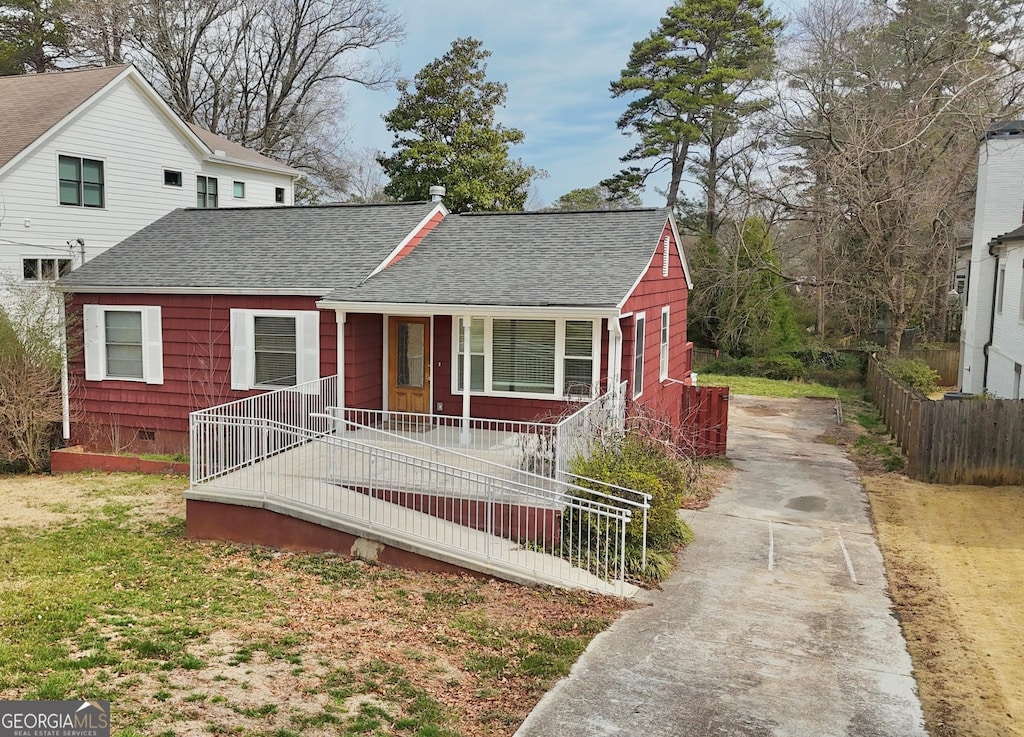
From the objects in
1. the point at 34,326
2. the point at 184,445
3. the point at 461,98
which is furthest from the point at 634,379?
the point at 461,98

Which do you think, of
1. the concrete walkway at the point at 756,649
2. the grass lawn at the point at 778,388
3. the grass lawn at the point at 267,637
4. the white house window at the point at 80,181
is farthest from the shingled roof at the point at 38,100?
the grass lawn at the point at 778,388

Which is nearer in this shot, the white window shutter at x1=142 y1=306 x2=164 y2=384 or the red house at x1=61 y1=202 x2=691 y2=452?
the red house at x1=61 y1=202 x2=691 y2=452

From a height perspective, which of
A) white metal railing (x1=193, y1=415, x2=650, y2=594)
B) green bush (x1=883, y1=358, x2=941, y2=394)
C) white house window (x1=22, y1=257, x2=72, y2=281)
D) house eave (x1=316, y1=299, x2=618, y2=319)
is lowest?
white metal railing (x1=193, y1=415, x2=650, y2=594)

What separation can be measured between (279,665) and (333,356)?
8315 mm

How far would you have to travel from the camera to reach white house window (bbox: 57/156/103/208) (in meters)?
20.6

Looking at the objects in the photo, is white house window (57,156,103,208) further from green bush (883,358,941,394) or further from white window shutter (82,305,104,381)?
green bush (883,358,941,394)

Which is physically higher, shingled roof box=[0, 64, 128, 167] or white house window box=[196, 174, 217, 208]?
shingled roof box=[0, 64, 128, 167]

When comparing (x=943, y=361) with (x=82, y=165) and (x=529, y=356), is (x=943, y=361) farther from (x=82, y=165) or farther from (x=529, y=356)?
(x=82, y=165)

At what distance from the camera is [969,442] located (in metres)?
15.2

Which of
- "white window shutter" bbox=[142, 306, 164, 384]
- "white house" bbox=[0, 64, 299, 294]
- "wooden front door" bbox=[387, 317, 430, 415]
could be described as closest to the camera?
"wooden front door" bbox=[387, 317, 430, 415]

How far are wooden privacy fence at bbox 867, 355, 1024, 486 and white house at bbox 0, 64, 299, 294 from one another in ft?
49.8

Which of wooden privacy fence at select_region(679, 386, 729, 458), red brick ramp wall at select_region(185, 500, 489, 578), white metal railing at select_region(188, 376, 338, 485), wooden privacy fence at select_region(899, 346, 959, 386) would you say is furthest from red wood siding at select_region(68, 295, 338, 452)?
wooden privacy fence at select_region(899, 346, 959, 386)

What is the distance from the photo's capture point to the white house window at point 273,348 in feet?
48.1

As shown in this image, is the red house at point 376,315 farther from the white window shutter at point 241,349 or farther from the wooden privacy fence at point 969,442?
the wooden privacy fence at point 969,442
